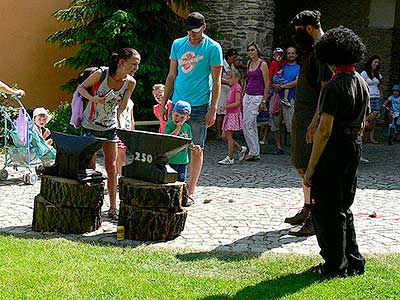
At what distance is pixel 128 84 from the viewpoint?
22.4 feet

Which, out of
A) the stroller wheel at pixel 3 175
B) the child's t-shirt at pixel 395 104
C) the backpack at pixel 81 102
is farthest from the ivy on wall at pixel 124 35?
the backpack at pixel 81 102

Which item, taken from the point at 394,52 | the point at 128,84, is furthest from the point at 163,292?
the point at 394,52

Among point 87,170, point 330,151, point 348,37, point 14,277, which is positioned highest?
point 348,37

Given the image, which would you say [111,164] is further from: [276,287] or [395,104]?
[395,104]

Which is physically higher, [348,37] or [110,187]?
[348,37]

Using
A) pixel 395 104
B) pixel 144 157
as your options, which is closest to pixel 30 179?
pixel 144 157

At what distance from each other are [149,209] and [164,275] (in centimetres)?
105

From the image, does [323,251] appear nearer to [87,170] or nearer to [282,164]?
[87,170]

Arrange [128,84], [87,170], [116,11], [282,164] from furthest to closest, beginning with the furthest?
[116,11], [282,164], [128,84], [87,170]

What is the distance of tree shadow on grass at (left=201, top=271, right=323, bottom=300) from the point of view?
15.4ft

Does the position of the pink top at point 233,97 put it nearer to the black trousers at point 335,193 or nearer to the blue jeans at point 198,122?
the blue jeans at point 198,122

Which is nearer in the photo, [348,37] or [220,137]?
[348,37]

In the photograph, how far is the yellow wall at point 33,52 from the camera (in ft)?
46.6

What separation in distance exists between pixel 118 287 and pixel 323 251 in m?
1.48
